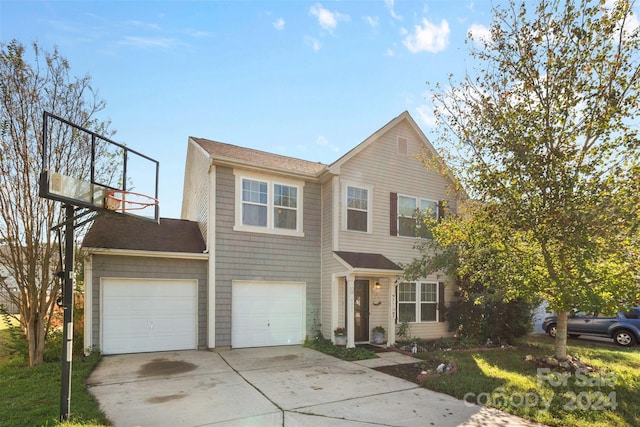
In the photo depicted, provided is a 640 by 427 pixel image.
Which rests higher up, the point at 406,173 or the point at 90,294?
the point at 406,173

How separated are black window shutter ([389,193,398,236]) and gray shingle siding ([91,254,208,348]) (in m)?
6.28

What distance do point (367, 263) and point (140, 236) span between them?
22.1 ft

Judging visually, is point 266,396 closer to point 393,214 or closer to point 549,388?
point 549,388

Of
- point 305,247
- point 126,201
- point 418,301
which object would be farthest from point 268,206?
point 418,301

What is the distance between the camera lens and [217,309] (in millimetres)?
10625

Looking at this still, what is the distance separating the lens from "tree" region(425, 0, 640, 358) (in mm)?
7219

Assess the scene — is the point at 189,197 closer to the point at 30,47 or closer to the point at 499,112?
the point at 30,47

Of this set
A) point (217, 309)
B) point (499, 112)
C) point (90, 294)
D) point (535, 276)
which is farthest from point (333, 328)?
point (499, 112)

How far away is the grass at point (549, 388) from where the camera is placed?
5.60m

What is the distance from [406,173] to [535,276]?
6.01 meters

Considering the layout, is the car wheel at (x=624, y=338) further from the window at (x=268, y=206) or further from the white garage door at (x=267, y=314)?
the window at (x=268, y=206)

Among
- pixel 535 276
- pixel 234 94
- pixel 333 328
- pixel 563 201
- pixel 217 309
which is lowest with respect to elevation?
pixel 333 328

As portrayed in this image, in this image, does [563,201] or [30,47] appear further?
[30,47]

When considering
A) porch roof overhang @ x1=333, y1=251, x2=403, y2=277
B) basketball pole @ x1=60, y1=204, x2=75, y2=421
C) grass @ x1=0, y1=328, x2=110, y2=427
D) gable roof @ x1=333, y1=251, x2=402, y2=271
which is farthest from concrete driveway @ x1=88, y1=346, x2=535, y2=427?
gable roof @ x1=333, y1=251, x2=402, y2=271
